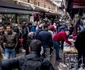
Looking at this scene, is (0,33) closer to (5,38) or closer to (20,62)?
(5,38)

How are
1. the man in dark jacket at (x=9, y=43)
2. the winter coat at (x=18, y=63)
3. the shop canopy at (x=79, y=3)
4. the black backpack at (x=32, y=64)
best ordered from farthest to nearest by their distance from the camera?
1. the shop canopy at (x=79, y=3)
2. the man in dark jacket at (x=9, y=43)
3. the black backpack at (x=32, y=64)
4. the winter coat at (x=18, y=63)

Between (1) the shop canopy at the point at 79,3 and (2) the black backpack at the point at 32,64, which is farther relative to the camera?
(1) the shop canopy at the point at 79,3

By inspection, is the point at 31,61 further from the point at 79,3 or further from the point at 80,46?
the point at 79,3

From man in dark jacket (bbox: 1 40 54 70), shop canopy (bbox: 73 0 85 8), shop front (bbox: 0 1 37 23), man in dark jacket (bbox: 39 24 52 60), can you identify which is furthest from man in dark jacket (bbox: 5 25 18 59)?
shop front (bbox: 0 1 37 23)

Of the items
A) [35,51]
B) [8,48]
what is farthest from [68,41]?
[35,51]

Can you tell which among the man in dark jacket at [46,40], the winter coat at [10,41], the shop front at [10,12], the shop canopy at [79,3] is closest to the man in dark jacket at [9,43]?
the winter coat at [10,41]

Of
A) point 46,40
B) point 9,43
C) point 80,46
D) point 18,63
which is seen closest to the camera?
point 18,63

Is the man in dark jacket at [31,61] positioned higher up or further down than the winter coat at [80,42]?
higher up

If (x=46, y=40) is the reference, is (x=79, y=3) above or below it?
above

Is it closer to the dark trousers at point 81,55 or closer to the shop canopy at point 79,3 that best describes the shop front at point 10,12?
the shop canopy at point 79,3

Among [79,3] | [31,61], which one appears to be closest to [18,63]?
[31,61]

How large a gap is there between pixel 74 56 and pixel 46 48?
155cm

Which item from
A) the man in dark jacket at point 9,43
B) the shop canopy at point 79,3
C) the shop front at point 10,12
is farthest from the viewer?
the shop front at point 10,12

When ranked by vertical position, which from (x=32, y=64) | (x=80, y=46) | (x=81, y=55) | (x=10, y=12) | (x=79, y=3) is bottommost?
(x=81, y=55)
